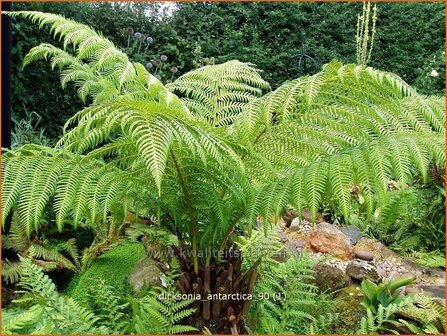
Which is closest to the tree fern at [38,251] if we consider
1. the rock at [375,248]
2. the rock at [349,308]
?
the rock at [349,308]

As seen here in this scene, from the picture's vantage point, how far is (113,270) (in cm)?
259

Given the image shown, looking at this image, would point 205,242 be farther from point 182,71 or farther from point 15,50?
point 182,71

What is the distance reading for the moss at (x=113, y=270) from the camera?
2.41m

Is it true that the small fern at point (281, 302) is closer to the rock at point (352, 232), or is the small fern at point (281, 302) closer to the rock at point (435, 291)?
the rock at point (435, 291)

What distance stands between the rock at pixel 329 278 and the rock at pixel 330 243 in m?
0.50

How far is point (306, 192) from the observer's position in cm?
158

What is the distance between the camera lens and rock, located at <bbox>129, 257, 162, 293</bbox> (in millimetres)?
2328

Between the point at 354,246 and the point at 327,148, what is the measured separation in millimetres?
1631

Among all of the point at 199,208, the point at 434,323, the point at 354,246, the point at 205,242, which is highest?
the point at 199,208

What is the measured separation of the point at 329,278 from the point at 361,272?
7.1 inches

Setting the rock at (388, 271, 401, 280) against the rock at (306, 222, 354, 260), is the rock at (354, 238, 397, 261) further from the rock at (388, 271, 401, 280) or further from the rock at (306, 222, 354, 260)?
the rock at (388, 271, 401, 280)

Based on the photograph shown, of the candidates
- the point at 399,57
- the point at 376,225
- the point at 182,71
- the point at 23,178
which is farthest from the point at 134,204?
the point at 399,57

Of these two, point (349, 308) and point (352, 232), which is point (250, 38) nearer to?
point (352, 232)

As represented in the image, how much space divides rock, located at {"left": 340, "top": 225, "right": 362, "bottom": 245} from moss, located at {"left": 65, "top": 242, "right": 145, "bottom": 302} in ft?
4.70
